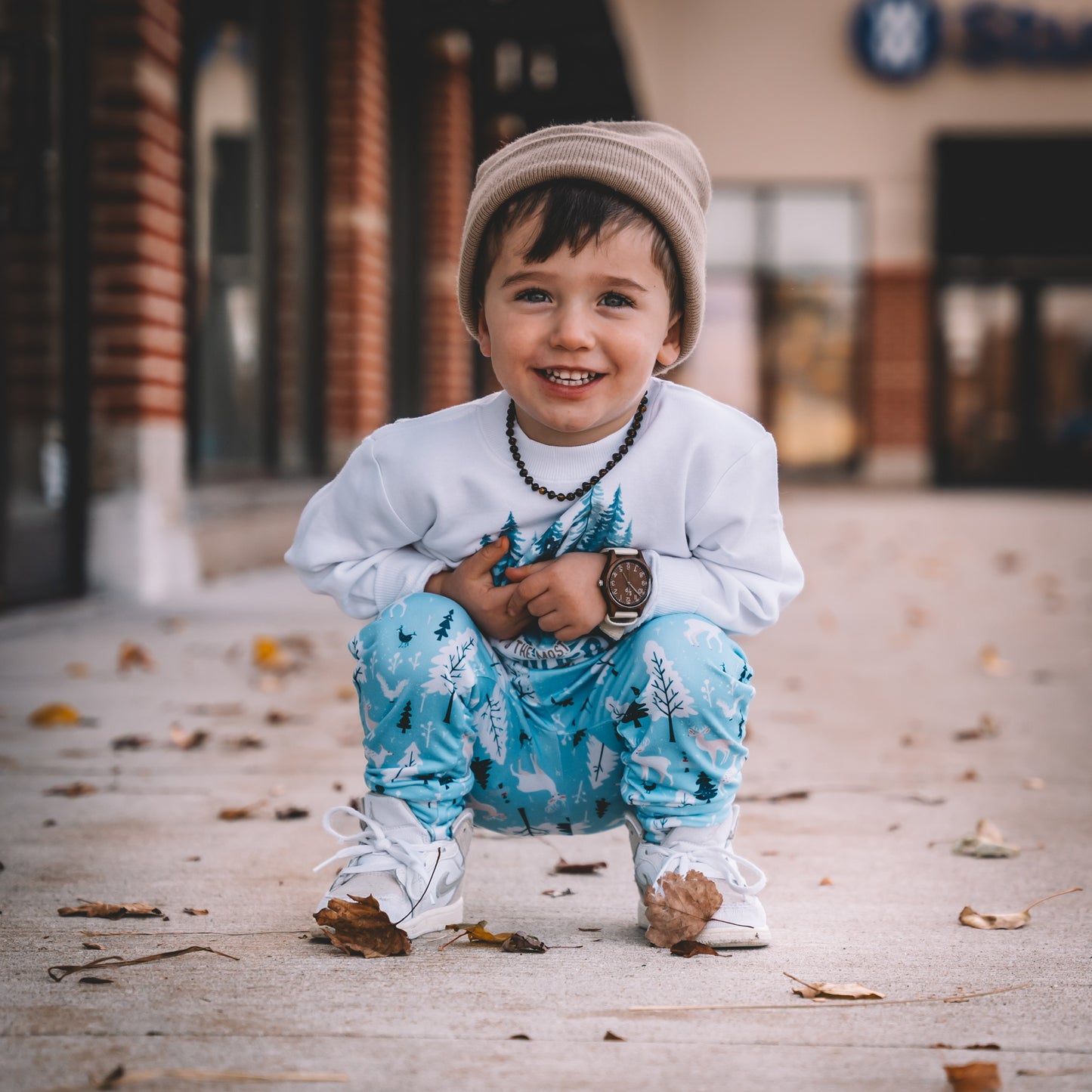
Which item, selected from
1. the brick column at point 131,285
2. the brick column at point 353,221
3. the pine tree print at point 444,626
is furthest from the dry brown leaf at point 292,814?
the brick column at point 353,221

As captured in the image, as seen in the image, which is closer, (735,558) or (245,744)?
(735,558)

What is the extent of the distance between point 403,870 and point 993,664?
3407mm

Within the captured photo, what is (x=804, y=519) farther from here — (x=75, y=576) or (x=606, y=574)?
(x=606, y=574)

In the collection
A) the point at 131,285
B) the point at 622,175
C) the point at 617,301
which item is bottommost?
the point at 617,301

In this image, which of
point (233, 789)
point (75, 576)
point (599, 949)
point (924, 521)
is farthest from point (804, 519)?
point (599, 949)

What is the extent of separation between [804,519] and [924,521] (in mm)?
1094

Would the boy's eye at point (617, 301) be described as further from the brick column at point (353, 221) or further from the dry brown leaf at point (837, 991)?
the brick column at point (353, 221)

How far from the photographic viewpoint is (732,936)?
7.01 feet

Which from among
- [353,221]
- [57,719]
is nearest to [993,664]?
[57,719]

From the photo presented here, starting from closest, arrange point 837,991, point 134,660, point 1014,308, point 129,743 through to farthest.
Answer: point 837,991, point 129,743, point 134,660, point 1014,308

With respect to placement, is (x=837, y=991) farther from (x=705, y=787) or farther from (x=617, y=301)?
(x=617, y=301)

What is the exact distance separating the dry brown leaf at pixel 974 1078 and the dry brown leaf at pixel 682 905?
529mm

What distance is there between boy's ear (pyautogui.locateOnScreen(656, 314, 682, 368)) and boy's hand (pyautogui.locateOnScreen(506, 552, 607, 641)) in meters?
0.38

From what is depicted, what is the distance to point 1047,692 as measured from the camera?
456 centimetres
